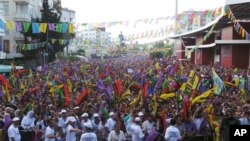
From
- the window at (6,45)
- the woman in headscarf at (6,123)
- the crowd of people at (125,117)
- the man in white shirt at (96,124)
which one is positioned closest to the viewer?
the crowd of people at (125,117)

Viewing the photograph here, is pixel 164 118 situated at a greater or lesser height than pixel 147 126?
greater

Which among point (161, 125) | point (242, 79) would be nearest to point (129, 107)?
point (161, 125)

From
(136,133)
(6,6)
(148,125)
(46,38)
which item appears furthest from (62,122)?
(6,6)

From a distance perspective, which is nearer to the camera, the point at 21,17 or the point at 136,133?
the point at 136,133

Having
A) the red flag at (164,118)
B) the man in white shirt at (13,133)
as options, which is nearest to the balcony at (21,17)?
the red flag at (164,118)

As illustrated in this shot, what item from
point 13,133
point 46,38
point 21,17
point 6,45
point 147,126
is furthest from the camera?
point 21,17

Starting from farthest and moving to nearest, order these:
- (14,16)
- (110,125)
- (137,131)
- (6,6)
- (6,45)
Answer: (14,16) → (6,6) → (6,45) → (110,125) → (137,131)

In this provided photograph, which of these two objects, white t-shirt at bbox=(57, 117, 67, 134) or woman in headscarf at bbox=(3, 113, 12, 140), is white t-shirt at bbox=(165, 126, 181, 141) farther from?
woman in headscarf at bbox=(3, 113, 12, 140)

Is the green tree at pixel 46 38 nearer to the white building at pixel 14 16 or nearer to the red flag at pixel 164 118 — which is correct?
the white building at pixel 14 16

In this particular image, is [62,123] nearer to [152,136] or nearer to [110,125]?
[110,125]

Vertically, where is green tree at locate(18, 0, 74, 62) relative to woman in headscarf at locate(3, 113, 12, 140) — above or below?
above

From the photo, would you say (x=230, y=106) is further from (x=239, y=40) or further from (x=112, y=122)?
(x=239, y=40)

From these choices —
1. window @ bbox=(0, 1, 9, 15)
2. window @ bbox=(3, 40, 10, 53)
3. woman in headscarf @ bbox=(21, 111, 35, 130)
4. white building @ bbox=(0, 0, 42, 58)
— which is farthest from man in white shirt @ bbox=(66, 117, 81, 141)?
window @ bbox=(0, 1, 9, 15)

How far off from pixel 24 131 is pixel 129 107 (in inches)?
124
